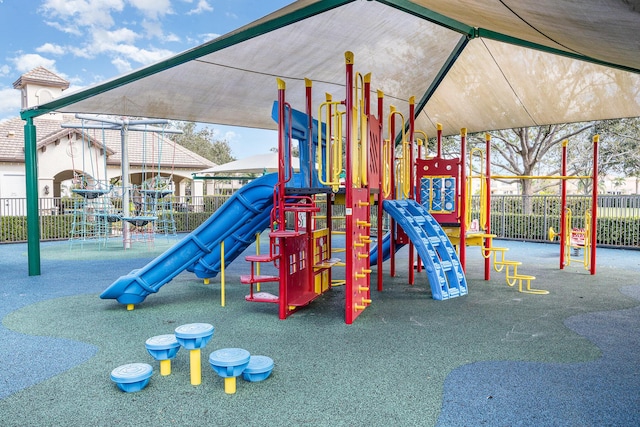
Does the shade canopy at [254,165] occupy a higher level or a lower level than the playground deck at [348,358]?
higher

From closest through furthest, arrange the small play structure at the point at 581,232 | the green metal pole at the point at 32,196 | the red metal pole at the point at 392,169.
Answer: the red metal pole at the point at 392,169
the green metal pole at the point at 32,196
the small play structure at the point at 581,232

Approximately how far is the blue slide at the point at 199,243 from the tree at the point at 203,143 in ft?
127

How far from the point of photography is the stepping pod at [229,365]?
349cm

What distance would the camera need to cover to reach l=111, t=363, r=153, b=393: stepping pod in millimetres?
3504

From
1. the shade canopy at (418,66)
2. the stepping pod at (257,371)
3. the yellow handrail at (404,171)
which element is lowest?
the stepping pod at (257,371)

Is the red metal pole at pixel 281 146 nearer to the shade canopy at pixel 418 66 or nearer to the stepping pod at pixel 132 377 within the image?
the shade canopy at pixel 418 66

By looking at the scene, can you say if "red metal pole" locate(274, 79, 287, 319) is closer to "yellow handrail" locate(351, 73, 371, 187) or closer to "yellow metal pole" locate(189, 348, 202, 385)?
"yellow handrail" locate(351, 73, 371, 187)

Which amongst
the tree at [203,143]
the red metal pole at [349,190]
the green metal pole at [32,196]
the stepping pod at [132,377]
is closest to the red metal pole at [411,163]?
the red metal pole at [349,190]

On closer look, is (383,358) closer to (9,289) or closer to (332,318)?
(332,318)

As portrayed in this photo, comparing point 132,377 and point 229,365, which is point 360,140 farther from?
point 132,377

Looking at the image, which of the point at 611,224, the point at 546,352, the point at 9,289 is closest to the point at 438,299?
the point at 546,352

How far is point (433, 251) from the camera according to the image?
699cm

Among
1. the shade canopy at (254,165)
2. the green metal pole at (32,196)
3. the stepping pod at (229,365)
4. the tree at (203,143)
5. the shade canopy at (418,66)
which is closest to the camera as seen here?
the stepping pod at (229,365)

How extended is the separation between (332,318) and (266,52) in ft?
13.7
